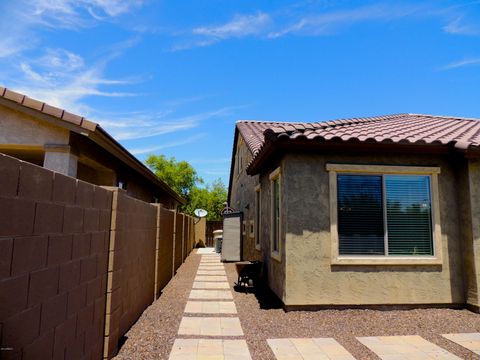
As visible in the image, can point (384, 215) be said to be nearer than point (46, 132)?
Yes

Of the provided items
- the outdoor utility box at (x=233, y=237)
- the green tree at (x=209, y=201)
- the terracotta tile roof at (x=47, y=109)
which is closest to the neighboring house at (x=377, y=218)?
the terracotta tile roof at (x=47, y=109)

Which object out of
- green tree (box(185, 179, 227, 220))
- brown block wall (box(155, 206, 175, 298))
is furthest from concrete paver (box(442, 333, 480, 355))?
green tree (box(185, 179, 227, 220))

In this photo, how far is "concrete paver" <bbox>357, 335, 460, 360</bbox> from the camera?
177 inches

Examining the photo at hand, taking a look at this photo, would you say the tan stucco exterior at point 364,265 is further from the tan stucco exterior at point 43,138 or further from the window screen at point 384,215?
the tan stucco exterior at point 43,138

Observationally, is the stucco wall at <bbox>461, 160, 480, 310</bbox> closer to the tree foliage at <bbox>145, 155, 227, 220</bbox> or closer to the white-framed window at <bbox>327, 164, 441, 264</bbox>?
the white-framed window at <bbox>327, 164, 441, 264</bbox>

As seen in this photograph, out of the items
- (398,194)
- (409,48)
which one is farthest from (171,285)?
(409,48)

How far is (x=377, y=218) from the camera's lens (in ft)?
22.7

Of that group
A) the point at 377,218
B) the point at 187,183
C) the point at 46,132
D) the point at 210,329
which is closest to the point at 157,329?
the point at 210,329

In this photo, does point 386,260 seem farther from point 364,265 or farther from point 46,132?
point 46,132

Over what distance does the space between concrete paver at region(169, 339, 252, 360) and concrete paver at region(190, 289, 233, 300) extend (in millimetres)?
3005

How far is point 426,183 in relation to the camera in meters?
7.14

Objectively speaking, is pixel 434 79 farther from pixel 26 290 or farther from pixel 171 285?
pixel 26 290

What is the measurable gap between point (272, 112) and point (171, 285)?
41.8 feet

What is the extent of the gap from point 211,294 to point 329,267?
3217mm
